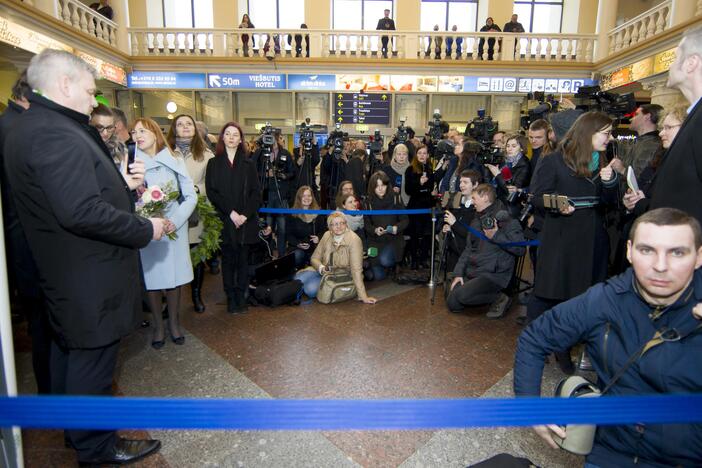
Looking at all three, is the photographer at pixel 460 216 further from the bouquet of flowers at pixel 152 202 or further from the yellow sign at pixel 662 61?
the yellow sign at pixel 662 61

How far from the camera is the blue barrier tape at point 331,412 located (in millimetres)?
958

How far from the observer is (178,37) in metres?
11.5

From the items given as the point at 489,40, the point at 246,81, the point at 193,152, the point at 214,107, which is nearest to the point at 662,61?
the point at 489,40

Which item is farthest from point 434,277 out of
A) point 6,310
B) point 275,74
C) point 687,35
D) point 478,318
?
point 275,74

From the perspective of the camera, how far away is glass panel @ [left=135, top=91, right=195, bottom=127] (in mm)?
11633

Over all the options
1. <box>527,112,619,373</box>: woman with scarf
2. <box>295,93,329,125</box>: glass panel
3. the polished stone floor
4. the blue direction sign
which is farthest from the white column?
<box>527,112,619,373</box>: woman with scarf

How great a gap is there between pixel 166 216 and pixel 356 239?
1881mm

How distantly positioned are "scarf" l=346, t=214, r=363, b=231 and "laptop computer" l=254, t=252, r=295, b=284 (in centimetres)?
82

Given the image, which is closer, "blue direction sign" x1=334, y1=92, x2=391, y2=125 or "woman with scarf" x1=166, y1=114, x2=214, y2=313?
"woman with scarf" x1=166, y1=114, x2=214, y2=313

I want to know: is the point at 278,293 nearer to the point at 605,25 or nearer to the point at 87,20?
the point at 87,20

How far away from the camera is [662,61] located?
831 cm

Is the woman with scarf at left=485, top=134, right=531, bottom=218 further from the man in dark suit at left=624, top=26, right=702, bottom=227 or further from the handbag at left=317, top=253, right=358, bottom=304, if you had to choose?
the man in dark suit at left=624, top=26, right=702, bottom=227

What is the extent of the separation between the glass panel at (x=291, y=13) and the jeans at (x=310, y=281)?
37.4ft

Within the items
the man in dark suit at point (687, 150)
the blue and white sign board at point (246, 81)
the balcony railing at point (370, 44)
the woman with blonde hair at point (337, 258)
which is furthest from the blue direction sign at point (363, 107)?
the man in dark suit at point (687, 150)
